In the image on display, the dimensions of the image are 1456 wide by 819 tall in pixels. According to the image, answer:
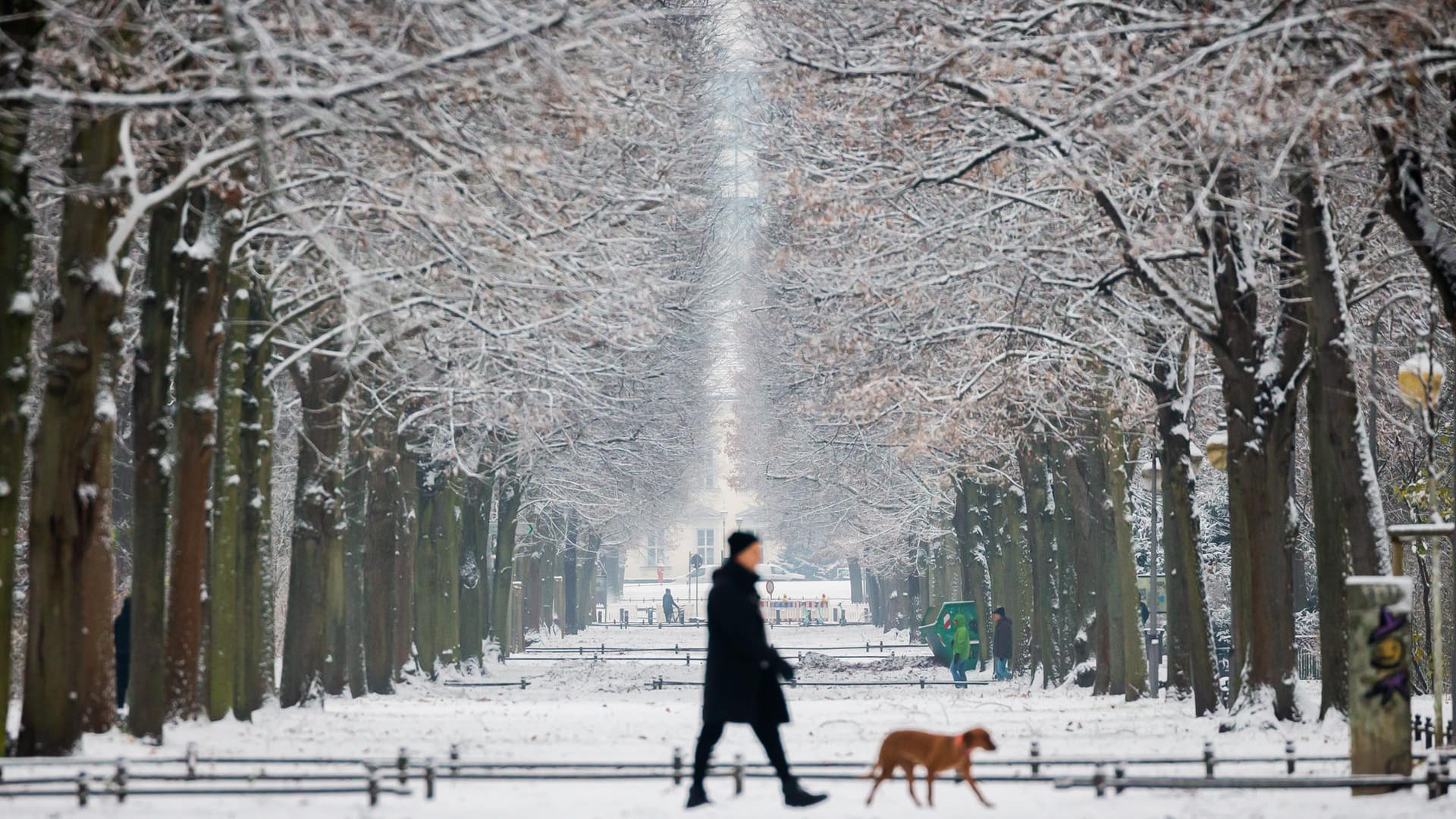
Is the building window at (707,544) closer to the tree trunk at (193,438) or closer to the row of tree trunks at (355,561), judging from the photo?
the row of tree trunks at (355,561)

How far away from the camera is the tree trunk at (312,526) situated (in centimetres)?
2358

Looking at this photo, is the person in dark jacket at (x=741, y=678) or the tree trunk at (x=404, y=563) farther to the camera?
the tree trunk at (x=404, y=563)

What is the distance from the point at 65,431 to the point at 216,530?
4662 millimetres

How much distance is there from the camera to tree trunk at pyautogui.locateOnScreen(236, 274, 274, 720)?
20.9m

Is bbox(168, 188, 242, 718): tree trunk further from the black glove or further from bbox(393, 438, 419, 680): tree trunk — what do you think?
bbox(393, 438, 419, 680): tree trunk

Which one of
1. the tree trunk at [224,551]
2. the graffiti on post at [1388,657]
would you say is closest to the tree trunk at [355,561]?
the tree trunk at [224,551]

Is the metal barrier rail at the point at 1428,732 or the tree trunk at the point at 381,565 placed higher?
the tree trunk at the point at 381,565

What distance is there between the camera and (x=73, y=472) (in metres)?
14.7

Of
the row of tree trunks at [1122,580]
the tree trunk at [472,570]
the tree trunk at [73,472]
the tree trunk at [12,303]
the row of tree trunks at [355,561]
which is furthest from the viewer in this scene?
the tree trunk at [472,570]

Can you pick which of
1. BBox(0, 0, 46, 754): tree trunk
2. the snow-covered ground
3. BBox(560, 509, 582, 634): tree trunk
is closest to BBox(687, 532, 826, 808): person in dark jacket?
the snow-covered ground

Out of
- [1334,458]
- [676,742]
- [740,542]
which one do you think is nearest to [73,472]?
[740,542]

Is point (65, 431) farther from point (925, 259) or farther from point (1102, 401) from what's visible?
point (1102, 401)

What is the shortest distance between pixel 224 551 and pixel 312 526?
194 inches

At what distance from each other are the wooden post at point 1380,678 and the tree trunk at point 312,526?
48.5 feet
